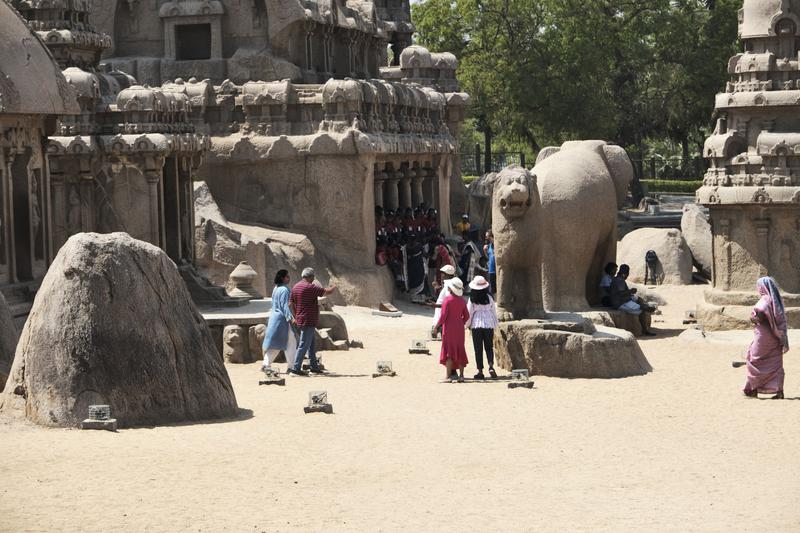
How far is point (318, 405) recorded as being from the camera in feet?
46.1

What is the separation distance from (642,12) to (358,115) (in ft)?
78.2

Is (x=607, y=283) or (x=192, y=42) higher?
(x=192, y=42)

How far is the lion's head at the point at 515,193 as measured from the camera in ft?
59.4

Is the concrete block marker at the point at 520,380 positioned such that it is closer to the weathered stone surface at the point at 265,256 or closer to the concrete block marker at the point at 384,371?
the concrete block marker at the point at 384,371

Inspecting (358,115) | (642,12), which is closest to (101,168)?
(358,115)

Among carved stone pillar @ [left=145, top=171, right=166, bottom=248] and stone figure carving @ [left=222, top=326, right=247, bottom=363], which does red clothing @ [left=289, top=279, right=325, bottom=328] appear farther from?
carved stone pillar @ [left=145, top=171, right=166, bottom=248]

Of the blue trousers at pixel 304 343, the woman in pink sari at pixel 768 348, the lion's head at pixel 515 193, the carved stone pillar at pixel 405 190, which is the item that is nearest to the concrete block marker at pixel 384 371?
the blue trousers at pixel 304 343

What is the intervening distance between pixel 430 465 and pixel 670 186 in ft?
125

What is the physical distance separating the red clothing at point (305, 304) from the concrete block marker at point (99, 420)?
4.71 metres

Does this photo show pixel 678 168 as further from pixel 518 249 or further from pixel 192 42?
pixel 518 249

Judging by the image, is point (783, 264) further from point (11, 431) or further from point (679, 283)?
point (11, 431)

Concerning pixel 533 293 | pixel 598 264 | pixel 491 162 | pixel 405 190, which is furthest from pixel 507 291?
pixel 491 162

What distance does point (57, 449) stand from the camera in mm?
11781

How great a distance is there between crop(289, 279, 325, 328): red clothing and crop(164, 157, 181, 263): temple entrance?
4.66 meters
